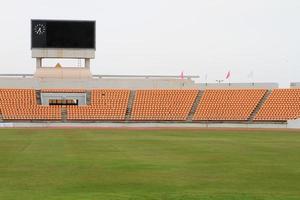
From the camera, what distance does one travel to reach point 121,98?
8075 cm

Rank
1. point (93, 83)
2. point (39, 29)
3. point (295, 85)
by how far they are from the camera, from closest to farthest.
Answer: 1. point (39, 29)
2. point (93, 83)
3. point (295, 85)

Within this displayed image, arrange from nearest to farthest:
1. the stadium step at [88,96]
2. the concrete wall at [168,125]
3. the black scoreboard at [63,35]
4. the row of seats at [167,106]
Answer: the concrete wall at [168,125] → the row of seats at [167,106] → the black scoreboard at [63,35] → the stadium step at [88,96]

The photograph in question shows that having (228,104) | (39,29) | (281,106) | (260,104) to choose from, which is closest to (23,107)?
(39,29)

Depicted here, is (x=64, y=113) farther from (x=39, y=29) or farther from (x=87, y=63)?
(x=39, y=29)

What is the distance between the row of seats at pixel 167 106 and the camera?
244 feet

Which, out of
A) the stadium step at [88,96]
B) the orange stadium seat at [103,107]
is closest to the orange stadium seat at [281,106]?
A: the orange stadium seat at [103,107]

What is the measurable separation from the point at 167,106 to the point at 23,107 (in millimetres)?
18957

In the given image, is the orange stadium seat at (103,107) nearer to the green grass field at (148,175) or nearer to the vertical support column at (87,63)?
the vertical support column at (87,63)

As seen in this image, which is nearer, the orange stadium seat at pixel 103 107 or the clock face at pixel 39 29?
the orange stadium seat at pixel 103 107

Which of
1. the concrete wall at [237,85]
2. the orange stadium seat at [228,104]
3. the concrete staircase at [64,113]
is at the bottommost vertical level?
the concrete staircase at [64,113]

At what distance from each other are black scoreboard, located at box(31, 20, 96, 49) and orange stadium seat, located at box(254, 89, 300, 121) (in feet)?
78.9

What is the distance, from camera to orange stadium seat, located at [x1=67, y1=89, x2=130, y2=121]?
7425 cm

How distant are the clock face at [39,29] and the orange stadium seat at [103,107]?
10456 millimetres

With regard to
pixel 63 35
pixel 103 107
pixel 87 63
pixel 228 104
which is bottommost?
pixel 103 107
